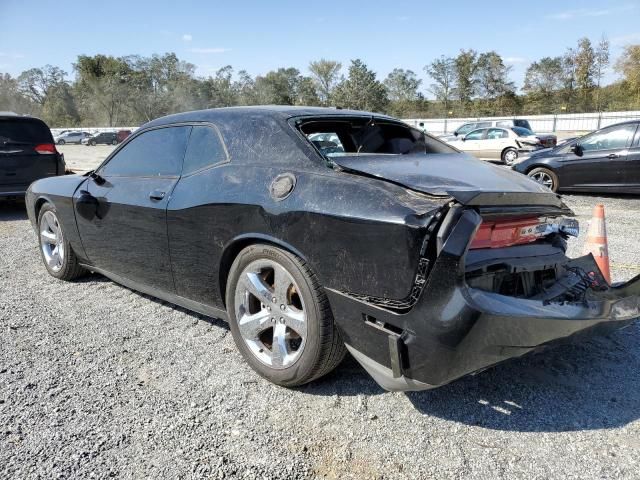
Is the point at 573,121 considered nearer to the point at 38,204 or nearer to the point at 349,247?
the point at 38,204

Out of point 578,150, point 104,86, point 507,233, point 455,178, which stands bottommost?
point 578,150

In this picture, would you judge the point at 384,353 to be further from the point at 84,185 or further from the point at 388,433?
the point at 84,185

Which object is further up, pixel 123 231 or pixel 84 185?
pixel 84 185

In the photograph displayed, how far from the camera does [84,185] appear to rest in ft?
13.6

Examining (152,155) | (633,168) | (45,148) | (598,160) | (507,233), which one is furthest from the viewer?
(598,160)

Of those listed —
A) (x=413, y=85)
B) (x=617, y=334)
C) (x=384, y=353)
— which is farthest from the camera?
(x=413, y=85)

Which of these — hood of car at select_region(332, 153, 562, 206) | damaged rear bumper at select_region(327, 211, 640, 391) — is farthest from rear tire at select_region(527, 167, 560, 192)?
damaged rear bumper at select_region(327, 211, 640, 391)

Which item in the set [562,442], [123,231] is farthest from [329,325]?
[123,231]

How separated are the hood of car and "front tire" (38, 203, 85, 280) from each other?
3.04 meters

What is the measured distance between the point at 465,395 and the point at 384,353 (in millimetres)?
737

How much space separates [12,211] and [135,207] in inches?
288

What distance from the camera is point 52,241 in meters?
4.73

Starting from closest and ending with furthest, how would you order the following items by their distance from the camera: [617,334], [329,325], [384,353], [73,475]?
[73,475], [384,353], [329,325], [617,334]

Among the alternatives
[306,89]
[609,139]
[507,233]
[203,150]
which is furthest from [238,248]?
[306,89]
